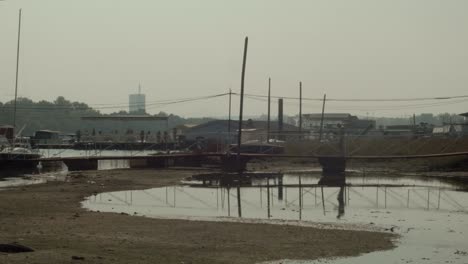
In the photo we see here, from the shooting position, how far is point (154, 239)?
1705 centimetres

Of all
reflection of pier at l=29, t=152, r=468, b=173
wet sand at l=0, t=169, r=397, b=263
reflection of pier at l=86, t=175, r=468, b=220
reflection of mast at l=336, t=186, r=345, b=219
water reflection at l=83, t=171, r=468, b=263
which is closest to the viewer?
wet sand at l=0, t=169, r=397, b=263

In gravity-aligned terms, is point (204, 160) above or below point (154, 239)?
above

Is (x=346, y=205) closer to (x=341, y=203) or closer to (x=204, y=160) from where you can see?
(x=341, y=203)

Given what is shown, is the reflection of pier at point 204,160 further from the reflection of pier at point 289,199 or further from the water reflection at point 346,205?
the reflection of pier at point 289,199

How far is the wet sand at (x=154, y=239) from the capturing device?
47.0 feet

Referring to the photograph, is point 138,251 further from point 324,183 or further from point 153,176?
point 153,176

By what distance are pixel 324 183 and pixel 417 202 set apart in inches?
436

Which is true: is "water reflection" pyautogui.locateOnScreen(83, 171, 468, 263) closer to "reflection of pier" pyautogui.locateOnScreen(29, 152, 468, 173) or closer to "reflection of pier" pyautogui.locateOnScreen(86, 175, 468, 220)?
"reflection of pier" pyautogui.locateOnScreen(86, 175, 468, 220)

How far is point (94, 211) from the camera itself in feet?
78.5

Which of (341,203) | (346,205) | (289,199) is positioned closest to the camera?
(346,205)

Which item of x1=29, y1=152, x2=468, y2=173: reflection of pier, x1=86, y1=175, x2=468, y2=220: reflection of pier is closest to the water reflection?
x1=86, y1=175, x2=468, y2=220: reflection of pier

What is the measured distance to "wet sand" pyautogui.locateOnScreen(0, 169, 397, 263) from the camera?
14312mm

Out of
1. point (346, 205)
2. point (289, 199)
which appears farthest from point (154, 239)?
point (289, 199)

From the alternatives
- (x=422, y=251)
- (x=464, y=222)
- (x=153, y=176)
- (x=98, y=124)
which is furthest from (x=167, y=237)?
(x=98, y=124)
